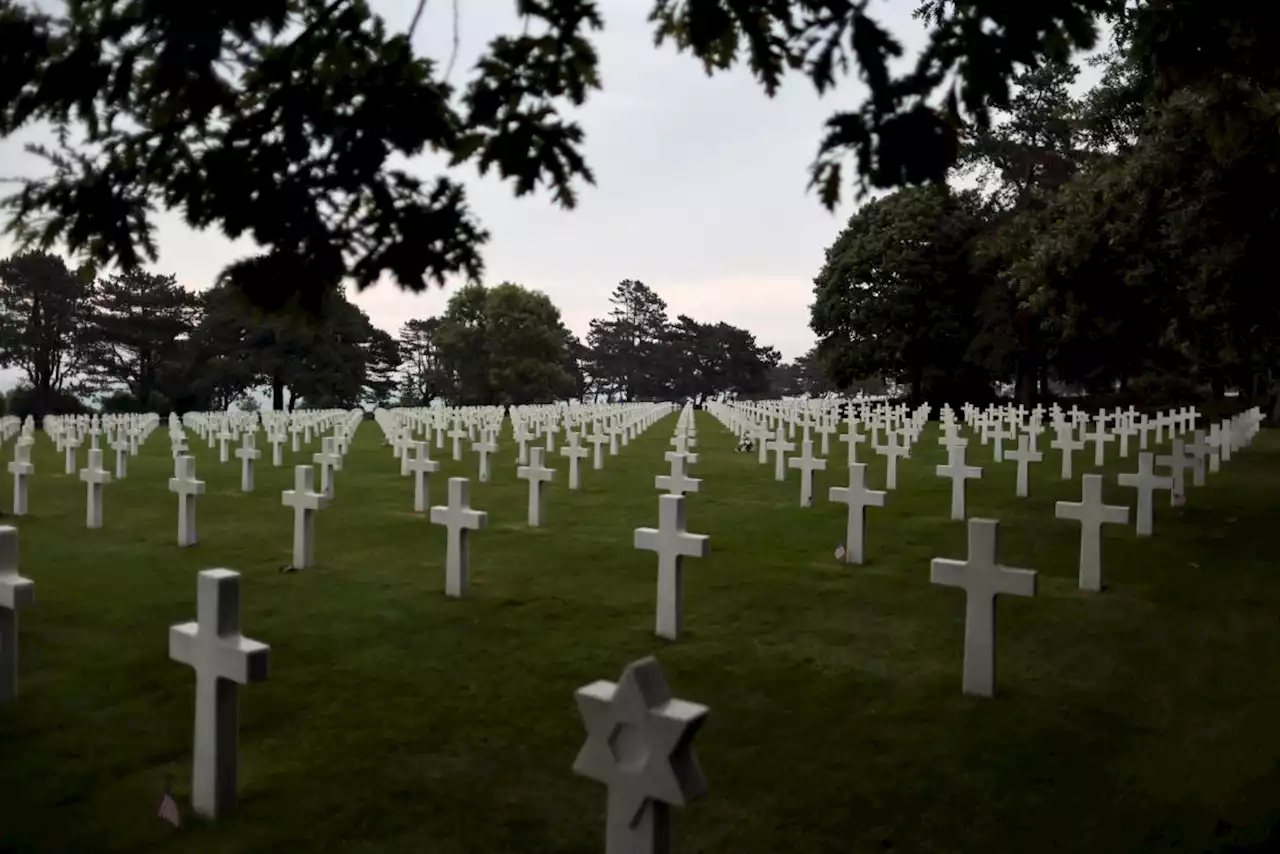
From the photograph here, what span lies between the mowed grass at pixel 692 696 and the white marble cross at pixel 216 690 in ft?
0.44

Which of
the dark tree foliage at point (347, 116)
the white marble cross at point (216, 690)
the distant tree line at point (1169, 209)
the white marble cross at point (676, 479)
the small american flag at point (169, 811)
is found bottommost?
the small american flag at point (169, 811)

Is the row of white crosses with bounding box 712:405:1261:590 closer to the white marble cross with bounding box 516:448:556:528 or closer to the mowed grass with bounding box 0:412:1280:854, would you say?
the mowed grass with bounding box 0:412:1280:854

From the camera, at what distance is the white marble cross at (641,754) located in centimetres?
233

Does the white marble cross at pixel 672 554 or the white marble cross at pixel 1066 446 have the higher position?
the white marble cross at pixel 1066 446

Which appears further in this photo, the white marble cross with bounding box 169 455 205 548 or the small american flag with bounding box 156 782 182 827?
the white marble cross with bounding box 169 455 205 548

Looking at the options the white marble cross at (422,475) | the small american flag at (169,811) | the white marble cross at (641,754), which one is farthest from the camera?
the white marble cross at (422,475)

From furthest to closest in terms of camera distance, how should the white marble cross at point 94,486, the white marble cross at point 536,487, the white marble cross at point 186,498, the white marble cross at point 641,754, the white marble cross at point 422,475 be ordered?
1. the white marble cross at point 422,475
2. the white marble cross at point 536,487
3. the white marble cross at point 94,486
4. the white marble cross at point 186,498
5. the white marble cross at point 641,754

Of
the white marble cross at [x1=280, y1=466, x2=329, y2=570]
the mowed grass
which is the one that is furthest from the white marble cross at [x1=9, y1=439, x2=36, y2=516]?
the white marble cross at [x1=280, y1=466, x2=329, y2=570]

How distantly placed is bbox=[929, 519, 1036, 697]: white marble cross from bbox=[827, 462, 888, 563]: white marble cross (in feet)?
9.68

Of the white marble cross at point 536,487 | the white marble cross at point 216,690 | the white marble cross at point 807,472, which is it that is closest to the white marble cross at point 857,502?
the white marble cross at point 807,472

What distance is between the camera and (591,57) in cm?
346

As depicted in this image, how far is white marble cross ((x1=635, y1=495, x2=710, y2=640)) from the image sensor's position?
5.78m

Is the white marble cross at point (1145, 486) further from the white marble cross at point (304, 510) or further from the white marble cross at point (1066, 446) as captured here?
the white marble cross at point (304, 510)

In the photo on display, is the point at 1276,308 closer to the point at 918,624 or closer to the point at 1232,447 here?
the point at 918,624
